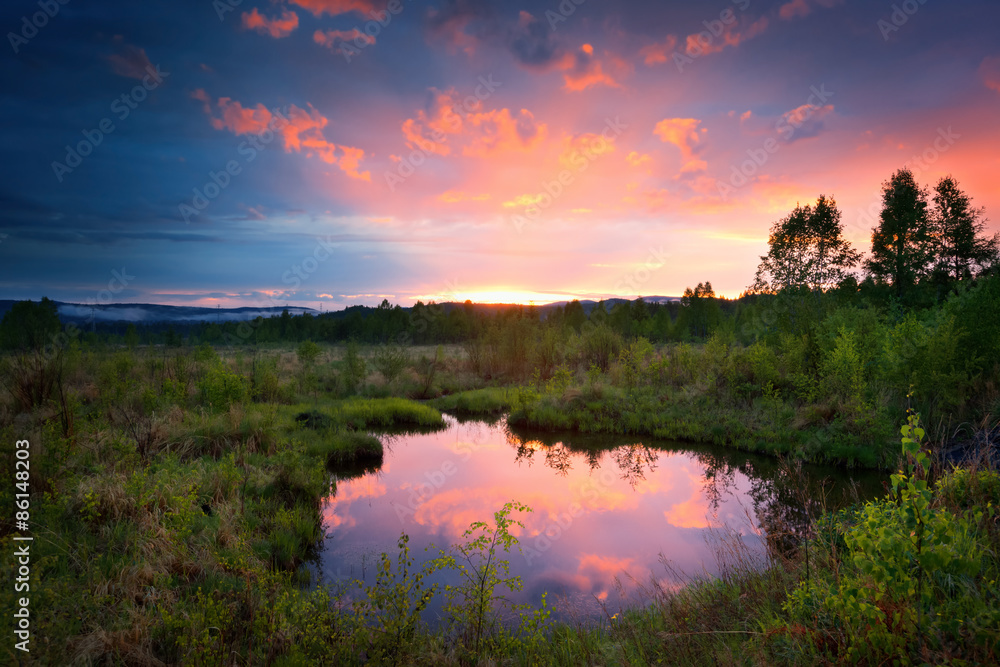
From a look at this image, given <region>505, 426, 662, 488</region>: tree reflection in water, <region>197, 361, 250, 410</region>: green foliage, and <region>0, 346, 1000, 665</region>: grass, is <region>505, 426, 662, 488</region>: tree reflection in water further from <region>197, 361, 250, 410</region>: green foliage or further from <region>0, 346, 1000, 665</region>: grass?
<region>197, 361, 250, 410</region>: green foliage

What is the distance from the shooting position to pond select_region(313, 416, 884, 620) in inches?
290

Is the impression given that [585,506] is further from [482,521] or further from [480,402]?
[480,402]

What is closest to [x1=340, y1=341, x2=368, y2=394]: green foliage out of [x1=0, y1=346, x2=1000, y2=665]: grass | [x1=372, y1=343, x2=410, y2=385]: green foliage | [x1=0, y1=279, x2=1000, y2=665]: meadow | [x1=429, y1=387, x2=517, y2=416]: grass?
[x1=372, y1=343, x2=410, y2=385]: green foliage

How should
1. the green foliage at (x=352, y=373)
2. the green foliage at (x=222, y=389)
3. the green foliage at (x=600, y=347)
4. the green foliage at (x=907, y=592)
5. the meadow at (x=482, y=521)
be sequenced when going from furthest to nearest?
the green foliage at (x=600, y=347) → the green foliage at (x=352, y=373) → the green foliage at (x=222, y=389) → the meadow at (x=482, y=521) → the green foliage at (x=907, y=592)

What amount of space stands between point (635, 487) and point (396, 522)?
20.7ft

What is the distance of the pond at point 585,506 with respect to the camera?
7.36 m

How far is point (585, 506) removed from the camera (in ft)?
34.3

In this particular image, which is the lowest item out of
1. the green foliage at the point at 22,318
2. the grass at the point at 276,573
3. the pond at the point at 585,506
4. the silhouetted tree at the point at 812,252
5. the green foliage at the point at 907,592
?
the pond at the point at 585,506

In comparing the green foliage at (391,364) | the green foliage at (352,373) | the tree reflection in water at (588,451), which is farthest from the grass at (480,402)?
the green foliage at (352,373)

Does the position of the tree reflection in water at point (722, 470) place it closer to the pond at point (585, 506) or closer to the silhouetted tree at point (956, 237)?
the pond at point (585, 506)

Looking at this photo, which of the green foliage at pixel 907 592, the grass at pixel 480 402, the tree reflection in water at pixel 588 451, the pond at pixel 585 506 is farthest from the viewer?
the grass at pixel 480 402

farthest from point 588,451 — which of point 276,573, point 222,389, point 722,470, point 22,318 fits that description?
point 22,318

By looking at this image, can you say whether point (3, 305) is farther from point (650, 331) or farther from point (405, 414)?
point (650, 331)

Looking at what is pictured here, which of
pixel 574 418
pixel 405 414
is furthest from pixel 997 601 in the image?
pixel 405 414
